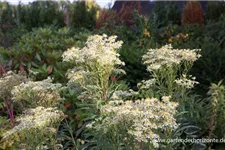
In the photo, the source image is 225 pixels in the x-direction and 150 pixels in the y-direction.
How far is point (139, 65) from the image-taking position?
6258 millimetres

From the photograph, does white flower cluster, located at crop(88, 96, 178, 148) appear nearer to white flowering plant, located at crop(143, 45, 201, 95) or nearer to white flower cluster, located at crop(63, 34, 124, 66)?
white flower cluster, located at crop(63, 34, 124, 66)

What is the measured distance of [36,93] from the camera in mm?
3408

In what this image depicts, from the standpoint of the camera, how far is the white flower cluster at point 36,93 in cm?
334

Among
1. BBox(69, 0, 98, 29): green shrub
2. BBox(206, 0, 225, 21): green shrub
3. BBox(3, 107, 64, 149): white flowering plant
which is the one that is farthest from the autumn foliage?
BBox(3, 107, 64, 149): white flowering plant

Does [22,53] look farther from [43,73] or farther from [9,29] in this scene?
[9,29]

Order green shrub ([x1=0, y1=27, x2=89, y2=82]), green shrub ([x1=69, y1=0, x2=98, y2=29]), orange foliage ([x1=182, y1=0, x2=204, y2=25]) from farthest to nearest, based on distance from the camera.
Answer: green shrub ([x1=69, y1=0, x2=98, y2=29]) → orange foliage ([x1=182, y1=0, x2=204, y2=25]) → green shrub ([x1=0, y1=27, x2=89, y2=82])

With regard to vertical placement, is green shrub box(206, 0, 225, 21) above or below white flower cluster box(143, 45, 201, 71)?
above

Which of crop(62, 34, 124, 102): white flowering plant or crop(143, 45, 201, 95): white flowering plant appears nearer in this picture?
crop(62, 34, 124, 102): white flowering plant

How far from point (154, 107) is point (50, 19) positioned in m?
10.7

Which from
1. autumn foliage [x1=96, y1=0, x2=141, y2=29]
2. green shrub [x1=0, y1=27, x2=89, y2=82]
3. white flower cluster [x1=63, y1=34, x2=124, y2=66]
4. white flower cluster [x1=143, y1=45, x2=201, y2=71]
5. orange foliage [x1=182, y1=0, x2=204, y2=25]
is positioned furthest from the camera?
orange foliage [x1=182, y1=0, x2=204, y2=25]

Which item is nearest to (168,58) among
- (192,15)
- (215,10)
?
(192,15)

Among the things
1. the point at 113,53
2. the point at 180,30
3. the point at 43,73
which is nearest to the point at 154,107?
the point at 113,53

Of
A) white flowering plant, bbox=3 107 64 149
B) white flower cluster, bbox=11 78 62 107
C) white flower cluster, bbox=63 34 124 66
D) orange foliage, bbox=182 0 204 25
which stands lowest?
white flowering plant, bbox=3 107 64 149

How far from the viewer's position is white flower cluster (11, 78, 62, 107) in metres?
3.34
